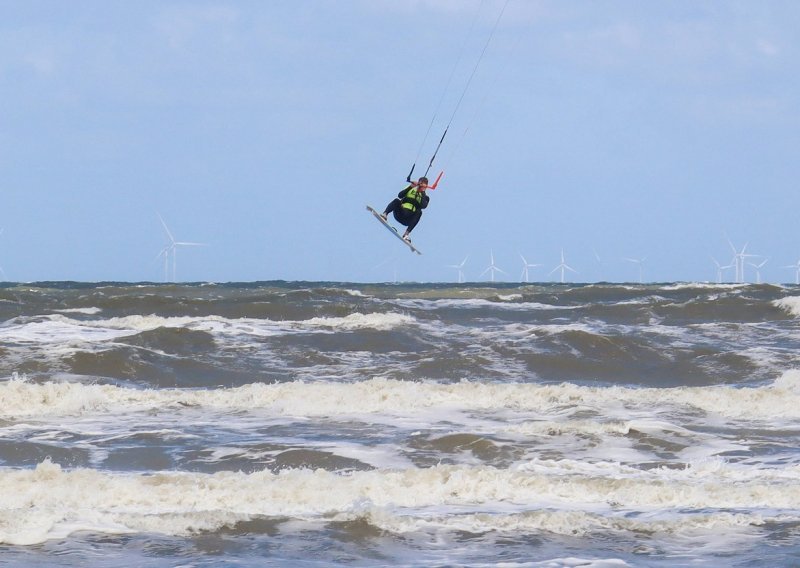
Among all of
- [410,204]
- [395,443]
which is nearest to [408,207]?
[410,204]

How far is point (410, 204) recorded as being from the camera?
17.7 metres

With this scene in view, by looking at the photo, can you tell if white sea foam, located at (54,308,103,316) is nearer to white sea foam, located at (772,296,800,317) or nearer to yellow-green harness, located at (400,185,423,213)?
yellow-green harness, located at (400,185,423,213)

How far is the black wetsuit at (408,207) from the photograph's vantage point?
1766 centimetres

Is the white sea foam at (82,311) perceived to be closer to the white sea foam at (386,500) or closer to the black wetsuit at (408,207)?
the black wetsuit at (408,207)

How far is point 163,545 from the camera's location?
743 cm

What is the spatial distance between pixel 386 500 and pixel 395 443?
10.3 ft

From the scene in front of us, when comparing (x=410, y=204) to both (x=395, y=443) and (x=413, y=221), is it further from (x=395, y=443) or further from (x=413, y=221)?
(x=395, y=443)

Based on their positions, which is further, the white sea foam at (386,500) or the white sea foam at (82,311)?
the white sea foam at (82,311)

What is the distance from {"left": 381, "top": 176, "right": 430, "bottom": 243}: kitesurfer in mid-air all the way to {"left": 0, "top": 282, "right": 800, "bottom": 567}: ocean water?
2.76 meters

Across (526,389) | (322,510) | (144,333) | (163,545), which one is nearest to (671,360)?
(526,389)

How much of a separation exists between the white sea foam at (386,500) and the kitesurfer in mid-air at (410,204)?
8.19 metres

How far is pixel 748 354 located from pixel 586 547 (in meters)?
14.0

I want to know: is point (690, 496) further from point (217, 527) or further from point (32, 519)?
point (32, 519)

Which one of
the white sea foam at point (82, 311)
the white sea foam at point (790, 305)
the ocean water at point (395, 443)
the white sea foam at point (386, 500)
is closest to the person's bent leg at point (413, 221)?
the ocean water at point (395, 443)
